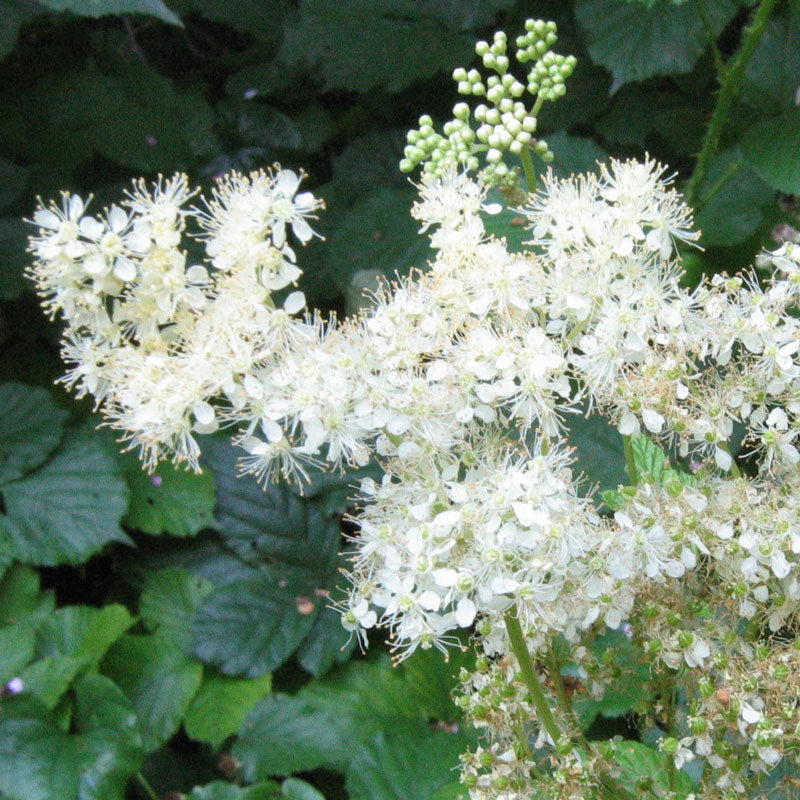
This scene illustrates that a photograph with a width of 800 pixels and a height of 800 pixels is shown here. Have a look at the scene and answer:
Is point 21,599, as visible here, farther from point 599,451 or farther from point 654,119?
point 654,119

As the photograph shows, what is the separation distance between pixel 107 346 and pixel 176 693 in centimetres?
105

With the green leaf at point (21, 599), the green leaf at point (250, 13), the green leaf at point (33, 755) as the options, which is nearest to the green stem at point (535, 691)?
the green leaf at point (33, 755)

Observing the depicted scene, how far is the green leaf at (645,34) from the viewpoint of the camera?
156 centimetres

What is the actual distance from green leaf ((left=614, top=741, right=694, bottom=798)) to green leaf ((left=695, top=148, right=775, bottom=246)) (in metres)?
0.88

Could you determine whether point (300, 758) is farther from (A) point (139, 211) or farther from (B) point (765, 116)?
(B) point (765, 116)

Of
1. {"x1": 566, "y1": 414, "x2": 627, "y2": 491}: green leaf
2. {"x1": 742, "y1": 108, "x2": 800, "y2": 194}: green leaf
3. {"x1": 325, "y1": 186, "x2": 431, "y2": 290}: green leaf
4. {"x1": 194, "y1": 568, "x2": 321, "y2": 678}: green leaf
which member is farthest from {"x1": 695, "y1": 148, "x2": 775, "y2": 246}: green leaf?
{"x1": 194, "y1": 568, "x2": 321, "y2": 678}: green leaf

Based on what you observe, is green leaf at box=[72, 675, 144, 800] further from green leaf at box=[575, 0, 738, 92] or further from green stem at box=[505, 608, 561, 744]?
green leaf at box=[575, 0, 738, 92]

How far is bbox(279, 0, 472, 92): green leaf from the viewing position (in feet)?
6.19

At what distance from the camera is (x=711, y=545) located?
0.73 meters

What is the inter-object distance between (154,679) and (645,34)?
1.45 metres

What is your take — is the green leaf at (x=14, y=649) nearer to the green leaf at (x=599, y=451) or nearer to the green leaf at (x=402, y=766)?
the green leaf at (x=402, y=766)

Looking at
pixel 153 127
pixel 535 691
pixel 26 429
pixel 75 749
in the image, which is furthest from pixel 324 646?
pixel 153 127

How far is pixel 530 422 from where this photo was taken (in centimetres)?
73

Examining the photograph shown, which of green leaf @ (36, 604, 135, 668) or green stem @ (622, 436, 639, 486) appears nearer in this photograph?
green stem @ (622, 436, 639, 486)
